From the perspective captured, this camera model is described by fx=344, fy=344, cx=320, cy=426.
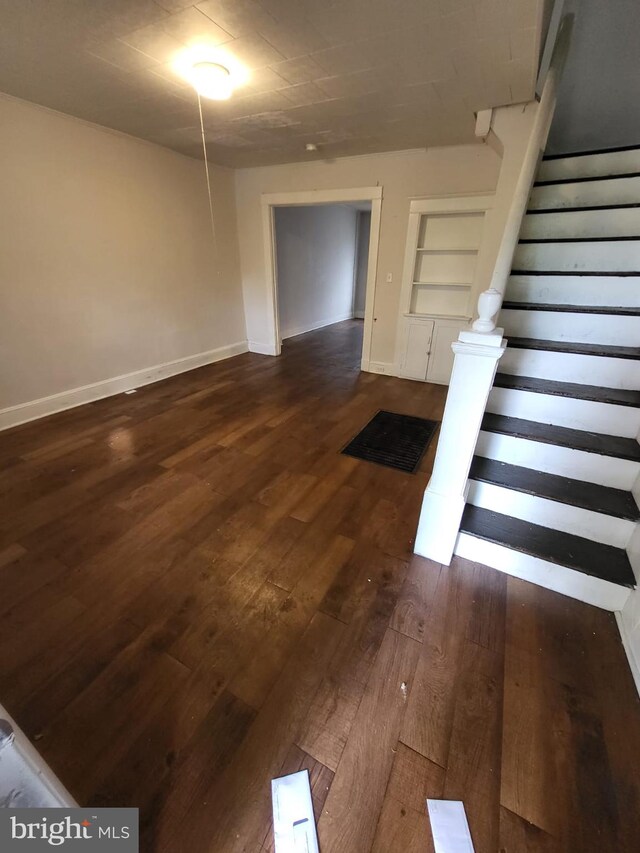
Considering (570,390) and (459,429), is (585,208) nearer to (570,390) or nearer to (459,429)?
(570,390)

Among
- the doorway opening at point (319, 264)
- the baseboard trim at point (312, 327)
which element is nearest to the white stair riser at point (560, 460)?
the doorway opening at point (319, 264)

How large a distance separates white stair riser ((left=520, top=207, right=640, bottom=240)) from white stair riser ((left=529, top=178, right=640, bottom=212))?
0.60 feet

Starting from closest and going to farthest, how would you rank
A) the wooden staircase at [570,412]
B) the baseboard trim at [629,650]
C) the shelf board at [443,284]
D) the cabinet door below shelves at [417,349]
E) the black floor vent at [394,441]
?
the baseboard trim at [629,650] < the wooden staircase at [570,412] < the black floor vent at [394,441] < the shelf board at [443,284] < the cabinet door below shelves at [417,349]

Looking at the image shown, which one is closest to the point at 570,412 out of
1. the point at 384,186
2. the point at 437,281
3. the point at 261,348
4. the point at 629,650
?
the point at 629,650

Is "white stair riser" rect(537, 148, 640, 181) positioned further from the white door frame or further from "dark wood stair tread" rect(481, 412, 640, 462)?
"dark wood stair tread" rect(481, 412, 640, 462)

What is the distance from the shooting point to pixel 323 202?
14.0 feet

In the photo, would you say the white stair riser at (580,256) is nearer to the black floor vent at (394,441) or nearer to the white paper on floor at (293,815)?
the black floor vent at (394,441)

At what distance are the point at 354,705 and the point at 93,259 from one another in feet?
13.5

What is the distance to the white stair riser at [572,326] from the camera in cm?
191

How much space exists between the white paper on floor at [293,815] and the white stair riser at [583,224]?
10.3 feet

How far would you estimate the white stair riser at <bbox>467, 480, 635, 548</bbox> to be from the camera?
1.58 m

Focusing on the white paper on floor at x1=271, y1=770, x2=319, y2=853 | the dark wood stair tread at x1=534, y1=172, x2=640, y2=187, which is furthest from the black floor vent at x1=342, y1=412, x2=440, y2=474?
the dark wood stair tread at x1=534, y1=172, x2=640, y2=187

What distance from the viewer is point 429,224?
3912 millimetres

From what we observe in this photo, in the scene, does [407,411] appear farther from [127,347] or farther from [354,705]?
[127,347]
